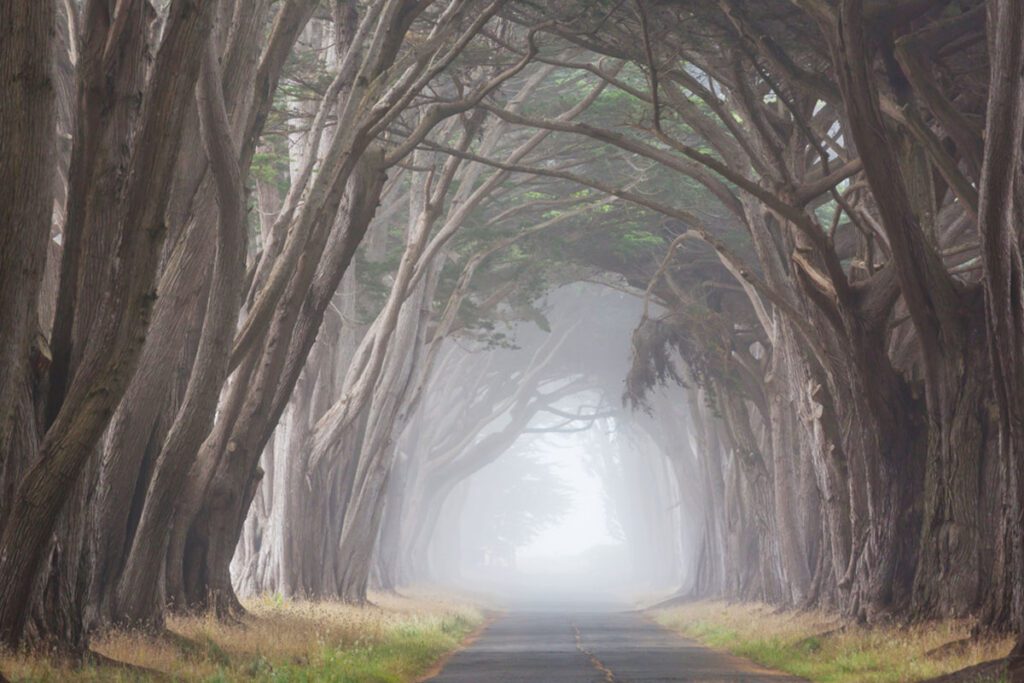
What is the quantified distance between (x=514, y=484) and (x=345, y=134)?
257 ft

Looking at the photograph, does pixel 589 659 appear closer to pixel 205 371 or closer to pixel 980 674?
pixel 205 371

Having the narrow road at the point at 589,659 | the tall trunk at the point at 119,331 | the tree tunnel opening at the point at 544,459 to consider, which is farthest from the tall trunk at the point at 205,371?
the tree tunnel opening at the point at 544,459

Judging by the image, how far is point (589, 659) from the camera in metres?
14.9

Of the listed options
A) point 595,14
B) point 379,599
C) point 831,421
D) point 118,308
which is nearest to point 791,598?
point 831,421

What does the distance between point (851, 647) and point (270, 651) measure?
5.59 meters

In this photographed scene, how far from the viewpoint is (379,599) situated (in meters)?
31.0

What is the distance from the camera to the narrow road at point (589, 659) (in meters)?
12.3

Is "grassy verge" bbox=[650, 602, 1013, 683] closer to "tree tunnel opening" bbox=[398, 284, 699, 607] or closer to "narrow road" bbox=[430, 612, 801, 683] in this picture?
"narrow road" bbox=[430, 612, 801, 683]

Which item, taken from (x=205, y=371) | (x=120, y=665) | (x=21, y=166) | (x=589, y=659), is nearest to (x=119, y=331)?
(x=21, y=166)

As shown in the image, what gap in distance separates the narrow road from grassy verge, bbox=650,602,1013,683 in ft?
1.28

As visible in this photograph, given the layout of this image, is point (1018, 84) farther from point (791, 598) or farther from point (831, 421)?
point (791, 598)

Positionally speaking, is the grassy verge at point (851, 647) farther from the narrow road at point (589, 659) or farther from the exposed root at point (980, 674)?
the exposed root at point (980, 674)

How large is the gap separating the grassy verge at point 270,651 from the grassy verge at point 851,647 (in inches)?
147

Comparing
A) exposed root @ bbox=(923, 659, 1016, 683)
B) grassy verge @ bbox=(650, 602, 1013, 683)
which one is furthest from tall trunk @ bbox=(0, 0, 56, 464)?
grassy verge @ bbox=(650, 602, 1013, 683)
